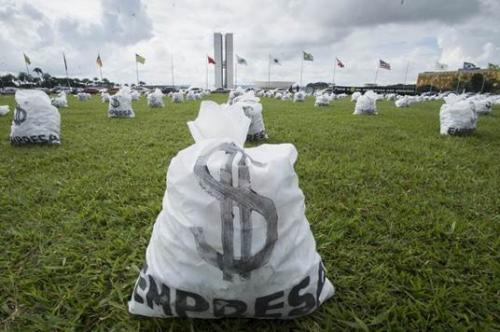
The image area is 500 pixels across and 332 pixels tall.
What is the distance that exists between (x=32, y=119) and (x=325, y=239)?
3.60 meters

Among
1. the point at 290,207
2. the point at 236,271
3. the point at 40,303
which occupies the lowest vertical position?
the point at 40,303

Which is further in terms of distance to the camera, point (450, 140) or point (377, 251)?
point (450, 140)

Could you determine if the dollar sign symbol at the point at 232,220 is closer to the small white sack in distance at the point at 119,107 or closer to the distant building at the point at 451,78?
the small white sack in distance at the point at 119,107

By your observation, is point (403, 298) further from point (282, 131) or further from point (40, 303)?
point (282, 131)

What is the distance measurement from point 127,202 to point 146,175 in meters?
0.55

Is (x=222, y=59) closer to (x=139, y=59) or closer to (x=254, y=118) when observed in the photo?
(x=139, y=59)

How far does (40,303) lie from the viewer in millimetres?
1098

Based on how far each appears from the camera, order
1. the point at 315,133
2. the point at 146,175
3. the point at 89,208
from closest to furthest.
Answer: the point at 89,208, the point at 146,175, the point at 315,133

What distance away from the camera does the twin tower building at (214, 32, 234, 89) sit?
4916 centimetres

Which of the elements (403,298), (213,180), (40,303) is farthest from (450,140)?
(40,303)

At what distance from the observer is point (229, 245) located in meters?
0.86

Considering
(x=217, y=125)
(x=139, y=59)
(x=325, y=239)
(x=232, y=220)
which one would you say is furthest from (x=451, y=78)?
(x=232, y=220)

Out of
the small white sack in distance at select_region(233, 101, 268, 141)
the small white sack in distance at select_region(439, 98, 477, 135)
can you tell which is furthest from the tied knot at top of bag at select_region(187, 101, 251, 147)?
the small white sack in distance at select_region(439, 98, 477, 135)

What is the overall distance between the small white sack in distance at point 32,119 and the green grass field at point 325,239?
13.0 inches
